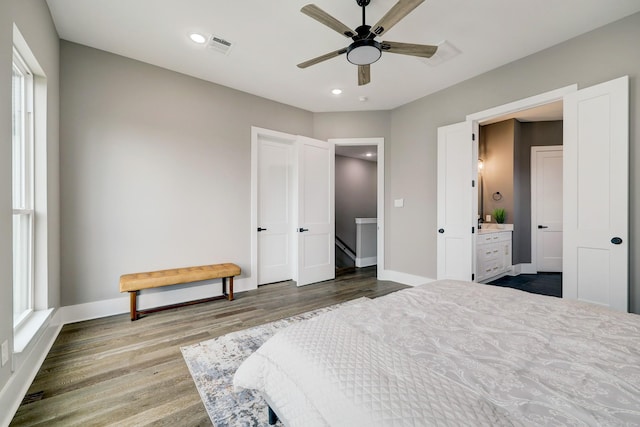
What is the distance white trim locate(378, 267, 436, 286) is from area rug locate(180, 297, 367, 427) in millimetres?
2160

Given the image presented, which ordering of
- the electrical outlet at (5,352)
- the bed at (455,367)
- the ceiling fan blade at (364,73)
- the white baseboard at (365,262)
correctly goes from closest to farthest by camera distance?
1. the bed at (455,367)
2. the electrical outlet at (5,352)
3. the ceiling fan blade at (364,73)
4. the white baseboard at (365,262)

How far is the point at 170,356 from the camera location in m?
2.13

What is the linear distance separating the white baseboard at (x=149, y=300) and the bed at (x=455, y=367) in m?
2.41

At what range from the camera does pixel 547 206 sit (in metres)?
5.03

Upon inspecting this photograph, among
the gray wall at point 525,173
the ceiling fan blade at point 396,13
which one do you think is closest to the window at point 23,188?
the ceiling fan blade at point 396,13

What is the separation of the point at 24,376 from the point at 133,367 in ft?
1.88

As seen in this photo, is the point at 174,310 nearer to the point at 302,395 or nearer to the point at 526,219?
the point at 302,395

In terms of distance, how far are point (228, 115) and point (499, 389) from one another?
3.88 m

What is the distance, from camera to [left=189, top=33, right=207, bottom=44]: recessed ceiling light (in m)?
2.61

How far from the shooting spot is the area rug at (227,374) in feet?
4.92

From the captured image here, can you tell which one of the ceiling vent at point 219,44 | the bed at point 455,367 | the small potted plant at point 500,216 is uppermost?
the ceiling vent at point 219,44

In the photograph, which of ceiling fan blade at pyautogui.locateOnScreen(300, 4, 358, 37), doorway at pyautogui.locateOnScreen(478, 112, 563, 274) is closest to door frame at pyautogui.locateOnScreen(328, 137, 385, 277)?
doorway at pyautogui.locateOnScreen(478, 112, 563, 274)

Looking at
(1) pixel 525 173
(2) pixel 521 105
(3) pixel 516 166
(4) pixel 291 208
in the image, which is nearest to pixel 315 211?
(4) pixel 291 208

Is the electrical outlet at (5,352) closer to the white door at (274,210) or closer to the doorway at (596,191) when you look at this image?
the white door at (274,210)
